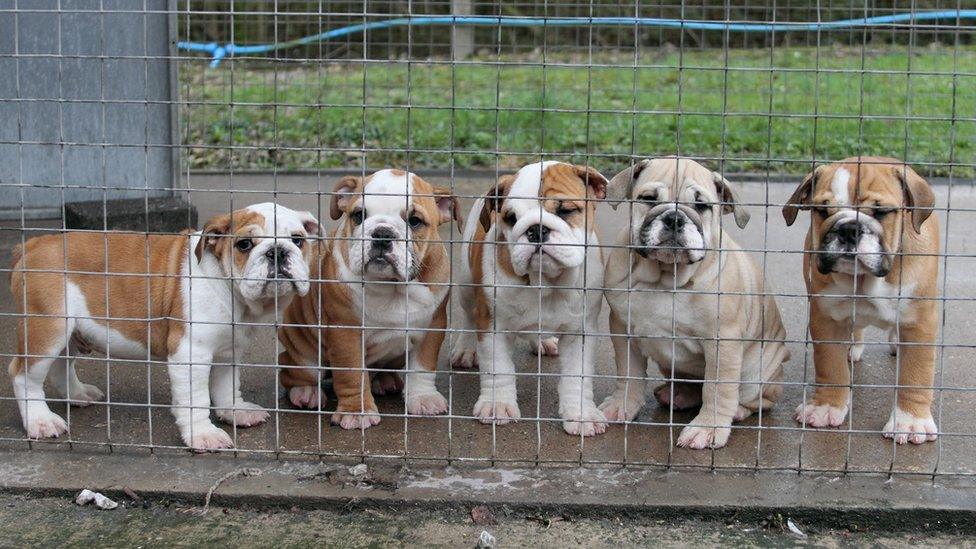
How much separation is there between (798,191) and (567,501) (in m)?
1.65

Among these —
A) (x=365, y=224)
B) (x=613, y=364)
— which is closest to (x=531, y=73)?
(x=613, y=364)

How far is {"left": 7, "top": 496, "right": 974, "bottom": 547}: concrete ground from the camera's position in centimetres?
407

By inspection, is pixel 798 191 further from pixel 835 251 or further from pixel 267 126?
pixel 267 126

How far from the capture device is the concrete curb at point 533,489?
4.23 metres

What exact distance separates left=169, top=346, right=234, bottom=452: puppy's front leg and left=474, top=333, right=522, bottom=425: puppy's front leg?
104 cm

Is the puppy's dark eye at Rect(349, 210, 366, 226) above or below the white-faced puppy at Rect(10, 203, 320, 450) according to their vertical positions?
above

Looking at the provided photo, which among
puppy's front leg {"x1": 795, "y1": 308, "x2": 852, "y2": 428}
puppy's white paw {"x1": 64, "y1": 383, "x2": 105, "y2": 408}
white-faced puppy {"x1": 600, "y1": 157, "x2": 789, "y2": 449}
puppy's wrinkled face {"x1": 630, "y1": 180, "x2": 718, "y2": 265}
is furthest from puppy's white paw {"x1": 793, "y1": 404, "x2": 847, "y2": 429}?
puppy's white paw {"x1": 64, "y1": 383, "x2": 105, "y2": 408}

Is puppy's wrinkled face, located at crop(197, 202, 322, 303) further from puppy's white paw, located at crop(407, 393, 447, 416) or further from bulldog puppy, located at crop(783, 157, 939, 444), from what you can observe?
bulldog puppy, located at crop(783, 157, 939, 444)

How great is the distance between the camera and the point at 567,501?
14.0 feet

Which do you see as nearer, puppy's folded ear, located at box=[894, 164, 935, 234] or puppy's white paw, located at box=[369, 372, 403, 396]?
puppy's folded ear, located at box=[894, 164, 935, 234]

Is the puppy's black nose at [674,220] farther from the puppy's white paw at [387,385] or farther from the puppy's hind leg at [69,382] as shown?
the puppy's hind leg at [69,382]

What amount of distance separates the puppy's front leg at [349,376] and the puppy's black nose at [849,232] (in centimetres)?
193

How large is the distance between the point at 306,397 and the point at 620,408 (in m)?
1.34

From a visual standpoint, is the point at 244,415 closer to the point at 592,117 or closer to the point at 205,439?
the point at 205,439
